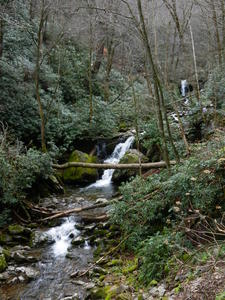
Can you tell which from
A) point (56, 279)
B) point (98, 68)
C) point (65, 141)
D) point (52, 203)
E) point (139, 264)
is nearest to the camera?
point (139, 264)

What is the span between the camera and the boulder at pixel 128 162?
34.4 ft

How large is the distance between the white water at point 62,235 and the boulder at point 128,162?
133 inches

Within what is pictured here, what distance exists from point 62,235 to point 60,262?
120cm

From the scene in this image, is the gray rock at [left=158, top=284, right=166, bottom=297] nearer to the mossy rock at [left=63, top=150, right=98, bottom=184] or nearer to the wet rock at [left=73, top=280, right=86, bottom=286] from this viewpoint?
the wet rock at [left=73, top=280, right=86, bottom=286]

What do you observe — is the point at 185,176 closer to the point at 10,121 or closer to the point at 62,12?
the point at 10,121

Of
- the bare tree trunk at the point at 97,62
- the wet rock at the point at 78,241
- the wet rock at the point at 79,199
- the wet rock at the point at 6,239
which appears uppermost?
the bare tree trunk at the point at 97,62

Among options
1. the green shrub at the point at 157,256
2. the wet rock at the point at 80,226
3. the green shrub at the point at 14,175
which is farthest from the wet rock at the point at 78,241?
the green shrub at the point at 157,256

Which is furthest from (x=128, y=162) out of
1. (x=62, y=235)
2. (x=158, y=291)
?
(x=158, y=291)

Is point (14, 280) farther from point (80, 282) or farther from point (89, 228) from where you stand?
point (89, 228)

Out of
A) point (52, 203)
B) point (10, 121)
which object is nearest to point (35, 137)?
point (10, 121)

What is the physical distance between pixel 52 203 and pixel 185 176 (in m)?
5.23

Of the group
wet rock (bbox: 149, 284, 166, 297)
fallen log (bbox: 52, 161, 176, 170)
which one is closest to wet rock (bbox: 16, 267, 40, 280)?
wet rock (bbox: 149, 284, 166, 297)

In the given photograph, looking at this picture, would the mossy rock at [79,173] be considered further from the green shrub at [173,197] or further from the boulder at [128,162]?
the green shrub at [173,197]

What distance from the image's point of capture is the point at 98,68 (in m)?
17.1
